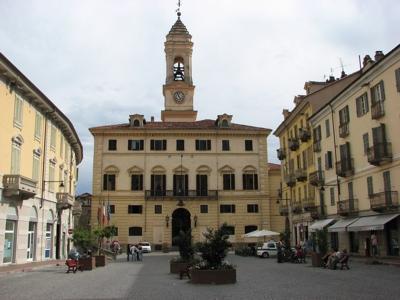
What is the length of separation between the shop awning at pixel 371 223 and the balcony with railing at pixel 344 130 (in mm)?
6673

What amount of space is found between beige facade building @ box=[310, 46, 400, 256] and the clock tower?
30.4 meters

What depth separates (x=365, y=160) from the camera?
33.0m

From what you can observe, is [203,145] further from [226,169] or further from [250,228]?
[250,228]

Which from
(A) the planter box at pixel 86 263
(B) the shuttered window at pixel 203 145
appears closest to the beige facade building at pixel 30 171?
(A) the planter box at pixel 86 263

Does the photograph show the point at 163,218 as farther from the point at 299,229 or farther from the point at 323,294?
the point at 323,294

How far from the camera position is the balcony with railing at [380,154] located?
29.1 metres

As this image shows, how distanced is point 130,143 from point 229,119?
521 inches

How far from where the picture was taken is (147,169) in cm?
6144

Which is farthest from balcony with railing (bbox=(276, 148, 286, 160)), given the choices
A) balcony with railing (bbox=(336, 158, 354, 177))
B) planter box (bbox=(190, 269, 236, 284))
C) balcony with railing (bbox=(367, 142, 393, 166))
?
planter box (bbox=(190, 269, 236, 284))

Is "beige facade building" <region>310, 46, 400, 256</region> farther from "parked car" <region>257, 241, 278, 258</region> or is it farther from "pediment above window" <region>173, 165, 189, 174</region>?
"pediment above window" <region>173, 165, 189, 174</region>

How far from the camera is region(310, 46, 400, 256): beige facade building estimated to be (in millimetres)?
28828

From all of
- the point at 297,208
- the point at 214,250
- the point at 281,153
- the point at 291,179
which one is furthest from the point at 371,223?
the point at 281,153

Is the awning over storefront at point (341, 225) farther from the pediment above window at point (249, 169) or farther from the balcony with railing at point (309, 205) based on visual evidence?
the pediment above window at point (249, 169)

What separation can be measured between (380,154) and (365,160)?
11.6 ft
